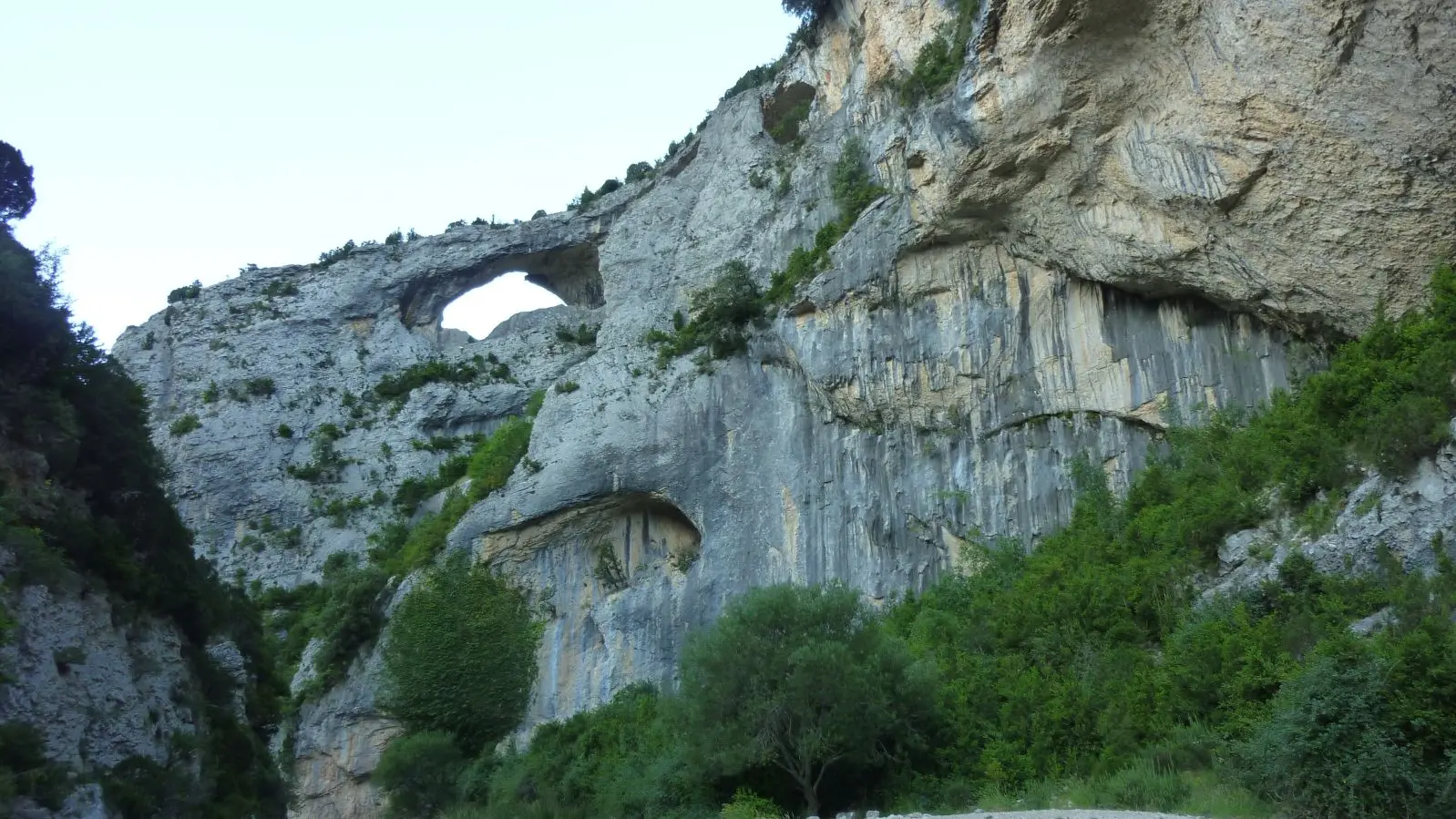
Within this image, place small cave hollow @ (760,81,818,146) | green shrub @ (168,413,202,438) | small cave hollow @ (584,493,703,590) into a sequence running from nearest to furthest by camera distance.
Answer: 1. small cave hollow @ (584,493,703,590)
2. small cave hollow @ (760,81,818,146)
3. green shrub @ (168,413,202,438)

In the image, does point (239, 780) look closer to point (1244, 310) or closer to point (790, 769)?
point (790, 769)

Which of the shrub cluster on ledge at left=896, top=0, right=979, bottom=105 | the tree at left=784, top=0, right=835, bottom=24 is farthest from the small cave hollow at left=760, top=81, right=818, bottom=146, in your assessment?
the shrub cluster on ledge at left=896, top=0, right=979, bottom=105

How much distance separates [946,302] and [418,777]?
16444mm

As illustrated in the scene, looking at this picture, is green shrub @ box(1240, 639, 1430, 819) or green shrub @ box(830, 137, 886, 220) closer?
green shrub @ box(1240, 639, 1430, 819)

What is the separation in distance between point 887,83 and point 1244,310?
478 inches

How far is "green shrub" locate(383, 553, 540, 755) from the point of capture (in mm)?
30656

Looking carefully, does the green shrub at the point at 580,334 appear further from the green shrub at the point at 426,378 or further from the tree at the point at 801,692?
the tree at the point at 801,692

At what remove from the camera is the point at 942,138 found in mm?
24703

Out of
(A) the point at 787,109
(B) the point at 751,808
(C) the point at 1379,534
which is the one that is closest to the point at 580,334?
(A) the point at 787,109

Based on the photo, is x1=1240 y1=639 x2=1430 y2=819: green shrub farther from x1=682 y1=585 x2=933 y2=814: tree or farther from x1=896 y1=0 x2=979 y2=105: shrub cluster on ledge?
x1=896 y1=0 x2=979 y2=105: shrub cluster on ledge

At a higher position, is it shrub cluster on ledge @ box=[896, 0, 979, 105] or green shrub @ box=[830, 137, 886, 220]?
shrub cluster on ledge @ box=[896, 0, 979, 105]

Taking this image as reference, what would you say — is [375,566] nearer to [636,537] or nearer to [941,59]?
[636,537]

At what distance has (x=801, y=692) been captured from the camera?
A: 18.5 m

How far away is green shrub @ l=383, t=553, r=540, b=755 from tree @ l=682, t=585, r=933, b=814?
12.2 meters
